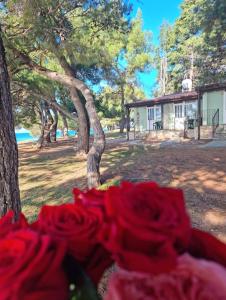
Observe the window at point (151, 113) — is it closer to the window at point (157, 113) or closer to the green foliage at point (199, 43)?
the window at point (157, 113)

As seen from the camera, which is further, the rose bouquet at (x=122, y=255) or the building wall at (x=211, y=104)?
the building wall at (x=211, y=104)

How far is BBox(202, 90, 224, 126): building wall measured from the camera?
18.4 metres

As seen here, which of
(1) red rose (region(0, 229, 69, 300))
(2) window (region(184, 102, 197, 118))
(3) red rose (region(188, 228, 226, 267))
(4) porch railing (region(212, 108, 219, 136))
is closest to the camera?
(1) red rose (region(0, 229, 69, 300))

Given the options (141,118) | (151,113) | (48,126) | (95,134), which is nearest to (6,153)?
(95,134)

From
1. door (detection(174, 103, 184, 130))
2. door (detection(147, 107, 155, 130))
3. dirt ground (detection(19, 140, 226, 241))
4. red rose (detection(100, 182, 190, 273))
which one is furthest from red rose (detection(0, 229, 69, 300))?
door (detection(147, 107, 155, 130))

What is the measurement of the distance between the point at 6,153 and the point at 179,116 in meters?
20.7

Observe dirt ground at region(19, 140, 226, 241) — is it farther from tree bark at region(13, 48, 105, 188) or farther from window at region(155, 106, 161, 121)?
window at region(155, 106, 161, 121)

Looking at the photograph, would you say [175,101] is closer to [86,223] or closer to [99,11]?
[99,11]

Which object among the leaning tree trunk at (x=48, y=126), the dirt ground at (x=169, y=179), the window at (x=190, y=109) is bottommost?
the dirt ground at (x=169, y=179)

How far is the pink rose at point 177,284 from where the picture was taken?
70cm

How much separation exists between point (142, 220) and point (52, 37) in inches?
339

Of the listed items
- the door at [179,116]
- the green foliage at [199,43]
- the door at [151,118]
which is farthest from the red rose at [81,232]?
the door at [151,118]

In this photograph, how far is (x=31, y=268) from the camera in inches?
26.0

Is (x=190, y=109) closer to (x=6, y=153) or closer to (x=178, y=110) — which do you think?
(x=178, y=110)
